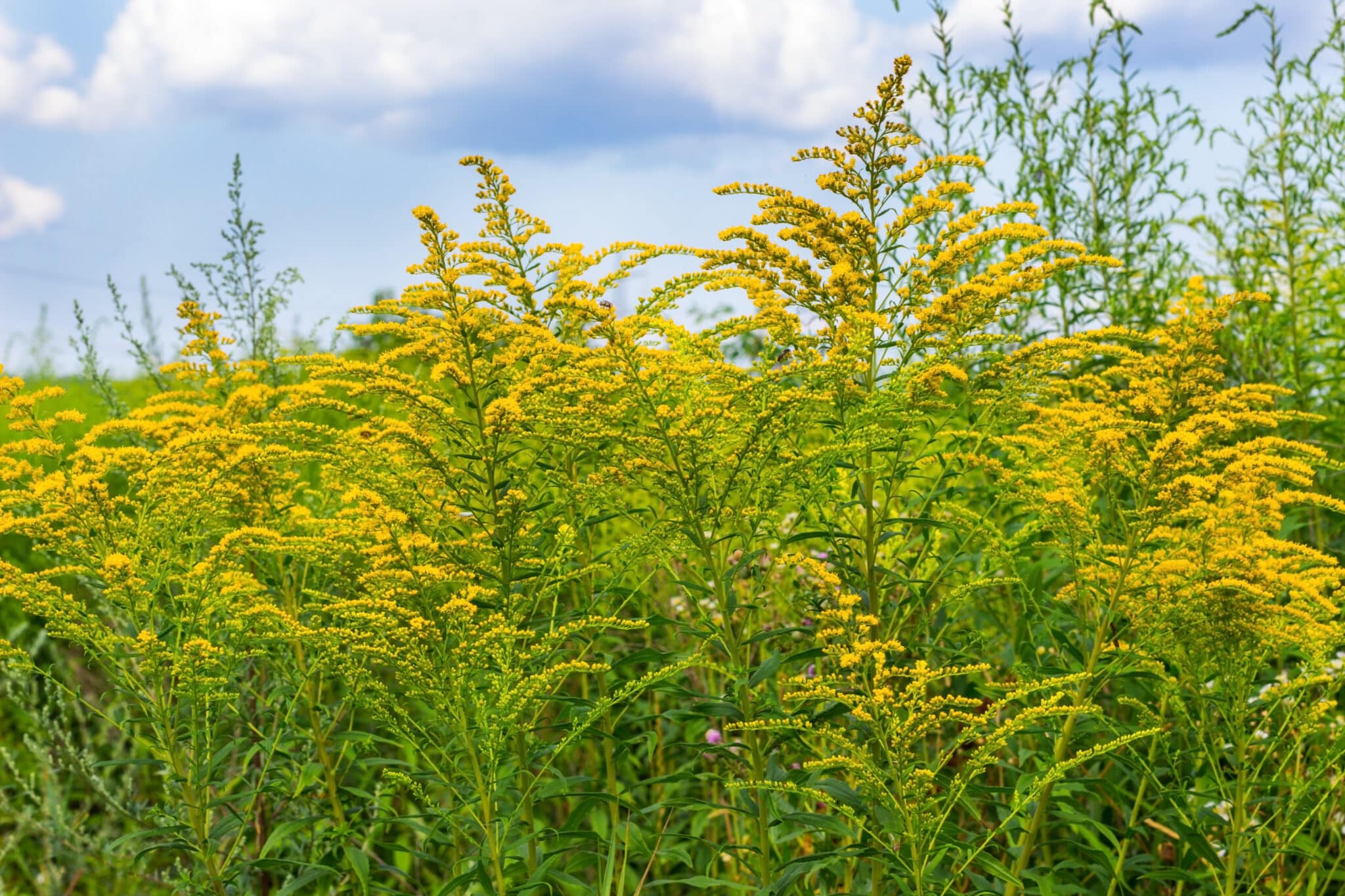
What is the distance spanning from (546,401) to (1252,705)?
274 centimetres

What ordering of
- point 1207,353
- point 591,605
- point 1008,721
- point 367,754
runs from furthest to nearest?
point 367,754
point 1207,353
point 591,605
point 1008,721

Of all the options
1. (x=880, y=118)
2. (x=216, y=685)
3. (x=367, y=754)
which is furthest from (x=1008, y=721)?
(x=367, y=754)

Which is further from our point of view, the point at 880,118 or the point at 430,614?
the point at 880,118

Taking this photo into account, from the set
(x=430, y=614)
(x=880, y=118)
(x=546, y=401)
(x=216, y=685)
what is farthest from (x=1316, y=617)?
(x=216, y=685)

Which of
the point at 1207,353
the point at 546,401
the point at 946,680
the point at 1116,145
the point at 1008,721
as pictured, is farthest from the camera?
the point at 1116,145

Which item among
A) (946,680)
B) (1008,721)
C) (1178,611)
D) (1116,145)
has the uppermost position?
(1116,145)

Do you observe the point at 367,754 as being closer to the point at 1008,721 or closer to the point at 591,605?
the point at 591,605

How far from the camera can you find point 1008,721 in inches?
126

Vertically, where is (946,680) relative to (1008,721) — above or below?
below

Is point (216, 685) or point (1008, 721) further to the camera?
point (216, 685)

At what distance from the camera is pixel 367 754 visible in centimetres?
572

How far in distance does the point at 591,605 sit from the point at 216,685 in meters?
1.31

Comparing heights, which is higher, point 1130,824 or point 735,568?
point 735,568

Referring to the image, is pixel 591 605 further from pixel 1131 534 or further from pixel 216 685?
pixel 1131 534
